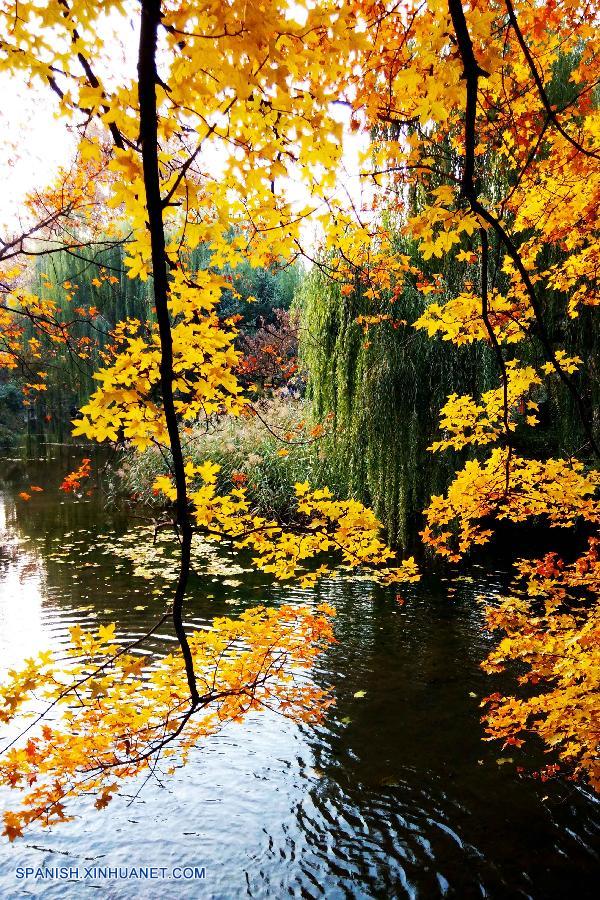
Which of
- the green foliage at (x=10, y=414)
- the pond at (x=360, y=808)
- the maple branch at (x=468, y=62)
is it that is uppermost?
the green foliage at (x=10, y=414)

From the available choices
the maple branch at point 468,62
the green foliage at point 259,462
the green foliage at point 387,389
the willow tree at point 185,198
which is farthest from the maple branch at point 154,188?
the green foliage at point 259,462

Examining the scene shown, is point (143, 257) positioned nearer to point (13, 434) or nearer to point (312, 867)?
point (312, 867)

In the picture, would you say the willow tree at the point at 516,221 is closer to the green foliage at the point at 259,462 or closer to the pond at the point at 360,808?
the pond at the point at 360,808

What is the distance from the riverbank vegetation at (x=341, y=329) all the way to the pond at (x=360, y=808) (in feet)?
0.76

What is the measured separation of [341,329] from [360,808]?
478 cm

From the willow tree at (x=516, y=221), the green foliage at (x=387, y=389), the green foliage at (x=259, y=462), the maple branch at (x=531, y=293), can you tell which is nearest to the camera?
the maple branch at (x=531, y=293)

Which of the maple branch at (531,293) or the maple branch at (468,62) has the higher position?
the maple branch at (468,62)

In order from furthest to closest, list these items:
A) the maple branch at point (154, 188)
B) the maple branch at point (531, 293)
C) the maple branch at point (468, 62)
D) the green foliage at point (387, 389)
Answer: the green foliage at point (387, 389)
the maple branch at point (531, 293)
the maple branch at point (468, 62)
the maple branch at point (154, 188)

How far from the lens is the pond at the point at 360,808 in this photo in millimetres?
2717

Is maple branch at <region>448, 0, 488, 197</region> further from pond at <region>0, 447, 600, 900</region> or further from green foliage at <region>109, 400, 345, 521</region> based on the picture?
green foliage at <region>109, 400, 345, 521</region>

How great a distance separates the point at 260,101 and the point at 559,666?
8.44 ft

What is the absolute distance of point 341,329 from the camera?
6.52 m

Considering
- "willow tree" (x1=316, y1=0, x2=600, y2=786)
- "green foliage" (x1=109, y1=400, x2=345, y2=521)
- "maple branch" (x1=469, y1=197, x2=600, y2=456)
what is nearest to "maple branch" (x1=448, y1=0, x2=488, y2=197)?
"willow tree" (x1=316, y1=0, x2=600, y2=786)

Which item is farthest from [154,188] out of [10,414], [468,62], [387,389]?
[10,414]
